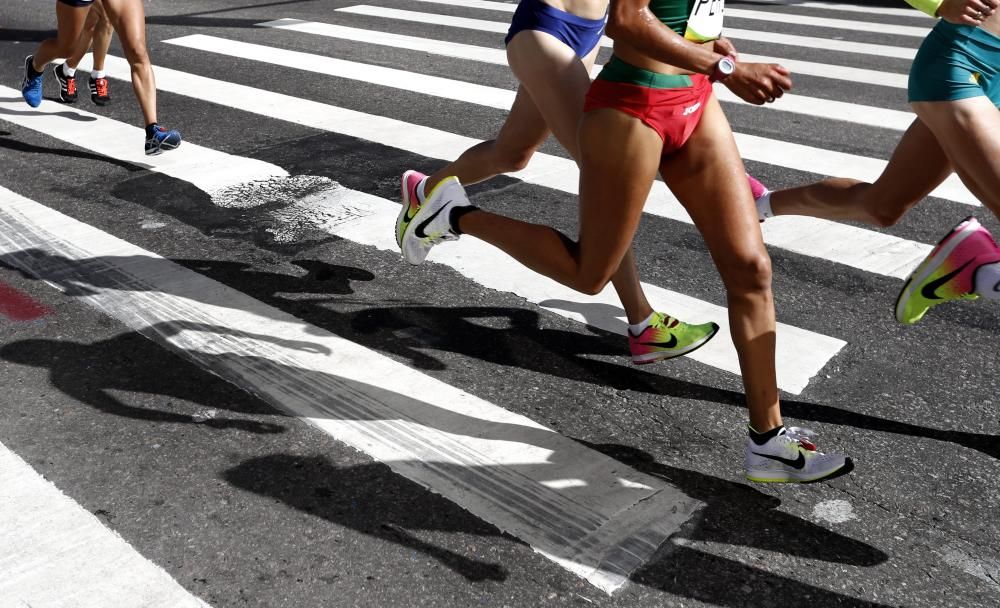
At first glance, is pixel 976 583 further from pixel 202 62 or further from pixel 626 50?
pixel 202 62

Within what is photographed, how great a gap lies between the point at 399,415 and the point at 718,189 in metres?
1.28

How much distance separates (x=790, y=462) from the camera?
2959mm

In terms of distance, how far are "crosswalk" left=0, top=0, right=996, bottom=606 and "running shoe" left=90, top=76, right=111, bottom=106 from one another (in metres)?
0.21

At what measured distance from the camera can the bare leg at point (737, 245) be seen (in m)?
A: 2.95

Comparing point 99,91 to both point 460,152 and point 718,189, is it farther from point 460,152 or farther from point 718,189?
point 718,189

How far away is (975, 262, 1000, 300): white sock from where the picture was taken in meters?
3.46

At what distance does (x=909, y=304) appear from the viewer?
371 cm

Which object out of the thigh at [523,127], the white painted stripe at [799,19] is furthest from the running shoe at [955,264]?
the white painted stripe at [799,19]

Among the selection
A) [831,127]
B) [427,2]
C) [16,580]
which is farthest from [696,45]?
[427,2]

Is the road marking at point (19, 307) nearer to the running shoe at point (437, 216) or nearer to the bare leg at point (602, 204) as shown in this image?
the running shoe at point (437, 216)

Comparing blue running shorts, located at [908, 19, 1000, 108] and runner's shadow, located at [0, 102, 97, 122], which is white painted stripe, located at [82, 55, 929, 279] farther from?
blue running shorts, located at [908, 19, 1000, 108]

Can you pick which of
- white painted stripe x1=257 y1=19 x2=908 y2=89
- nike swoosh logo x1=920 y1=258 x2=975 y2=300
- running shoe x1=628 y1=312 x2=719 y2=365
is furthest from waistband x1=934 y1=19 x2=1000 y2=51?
white painted stripe x1=257 y1=19 x2=908 y2=89

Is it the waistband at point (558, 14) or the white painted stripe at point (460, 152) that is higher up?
the waistband at point (558, 14)

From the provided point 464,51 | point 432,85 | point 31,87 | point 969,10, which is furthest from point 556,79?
point 464,51
